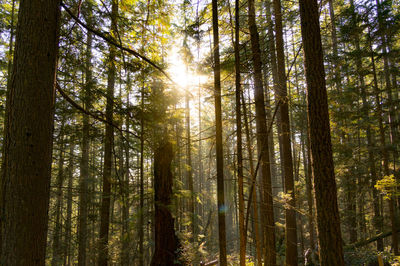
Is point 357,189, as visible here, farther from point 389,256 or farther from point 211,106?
point 211,106

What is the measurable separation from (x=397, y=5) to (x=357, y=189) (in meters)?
10.5

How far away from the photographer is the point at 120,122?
17.6 ft

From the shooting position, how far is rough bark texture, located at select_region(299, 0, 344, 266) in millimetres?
3764

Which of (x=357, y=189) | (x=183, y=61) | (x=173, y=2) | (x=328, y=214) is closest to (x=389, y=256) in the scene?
(x=357, y=189)

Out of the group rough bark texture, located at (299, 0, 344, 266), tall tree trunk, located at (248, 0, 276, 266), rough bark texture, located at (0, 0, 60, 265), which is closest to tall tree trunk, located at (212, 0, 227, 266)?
tall tree trunk, located at (248, 0, 276, 266)

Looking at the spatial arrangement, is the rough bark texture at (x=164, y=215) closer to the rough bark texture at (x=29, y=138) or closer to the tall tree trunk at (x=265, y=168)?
the tall tree trunk at (x=265, y=168)

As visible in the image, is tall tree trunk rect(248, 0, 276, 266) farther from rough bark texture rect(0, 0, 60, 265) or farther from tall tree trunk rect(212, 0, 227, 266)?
rough bark texture rect(0, 0, 60, 265)

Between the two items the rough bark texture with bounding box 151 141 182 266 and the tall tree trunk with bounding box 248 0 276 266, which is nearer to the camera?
the tall tree trunk with bounding box 248 0 276 266

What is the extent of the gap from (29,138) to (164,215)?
4584mm

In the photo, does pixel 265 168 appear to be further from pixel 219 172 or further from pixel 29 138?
pixel 29 138

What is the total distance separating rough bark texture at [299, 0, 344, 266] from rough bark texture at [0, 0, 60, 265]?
408 centimetres

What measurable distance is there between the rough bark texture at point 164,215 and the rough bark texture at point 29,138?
12.1ft

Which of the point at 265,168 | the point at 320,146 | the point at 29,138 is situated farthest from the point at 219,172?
the point at 29,138

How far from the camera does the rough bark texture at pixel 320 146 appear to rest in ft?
12.3
